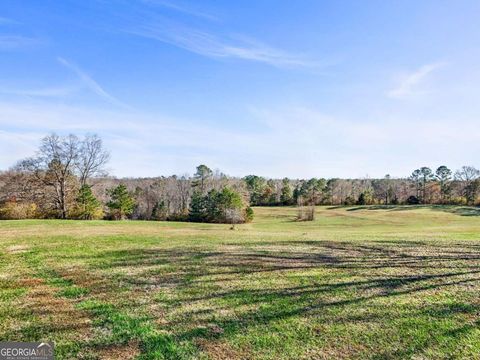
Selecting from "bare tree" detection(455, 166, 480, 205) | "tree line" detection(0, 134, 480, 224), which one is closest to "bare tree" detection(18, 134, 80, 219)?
"tree line" detection(0, 134, 480, 224)

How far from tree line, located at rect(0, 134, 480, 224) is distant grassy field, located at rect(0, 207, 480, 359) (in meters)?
31.5

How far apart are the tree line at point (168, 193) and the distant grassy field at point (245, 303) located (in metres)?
31.5

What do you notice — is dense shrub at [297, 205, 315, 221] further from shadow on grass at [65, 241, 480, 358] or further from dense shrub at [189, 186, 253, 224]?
shadow on grass at [65, 241, 480, 358]

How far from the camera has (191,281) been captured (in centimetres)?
901

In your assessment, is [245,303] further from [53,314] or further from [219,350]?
[53,314]

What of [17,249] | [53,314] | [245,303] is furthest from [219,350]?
[17,249]

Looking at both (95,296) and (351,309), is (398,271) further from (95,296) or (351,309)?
(95,296)

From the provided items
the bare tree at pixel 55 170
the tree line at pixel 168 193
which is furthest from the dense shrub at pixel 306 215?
the bare tree at pixel 55 170

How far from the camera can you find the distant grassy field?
211 inches

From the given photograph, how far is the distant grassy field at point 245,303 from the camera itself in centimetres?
537

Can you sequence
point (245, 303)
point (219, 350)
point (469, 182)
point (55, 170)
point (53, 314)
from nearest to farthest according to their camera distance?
point (219, 350) < point (53, 314) < point (245, 303) < point (55, 170) < point (469, 182)

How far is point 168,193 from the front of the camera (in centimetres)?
6775

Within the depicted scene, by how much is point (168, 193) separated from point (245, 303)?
62.1m

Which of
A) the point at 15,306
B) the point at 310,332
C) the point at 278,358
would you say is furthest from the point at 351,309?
the point at 15,306
